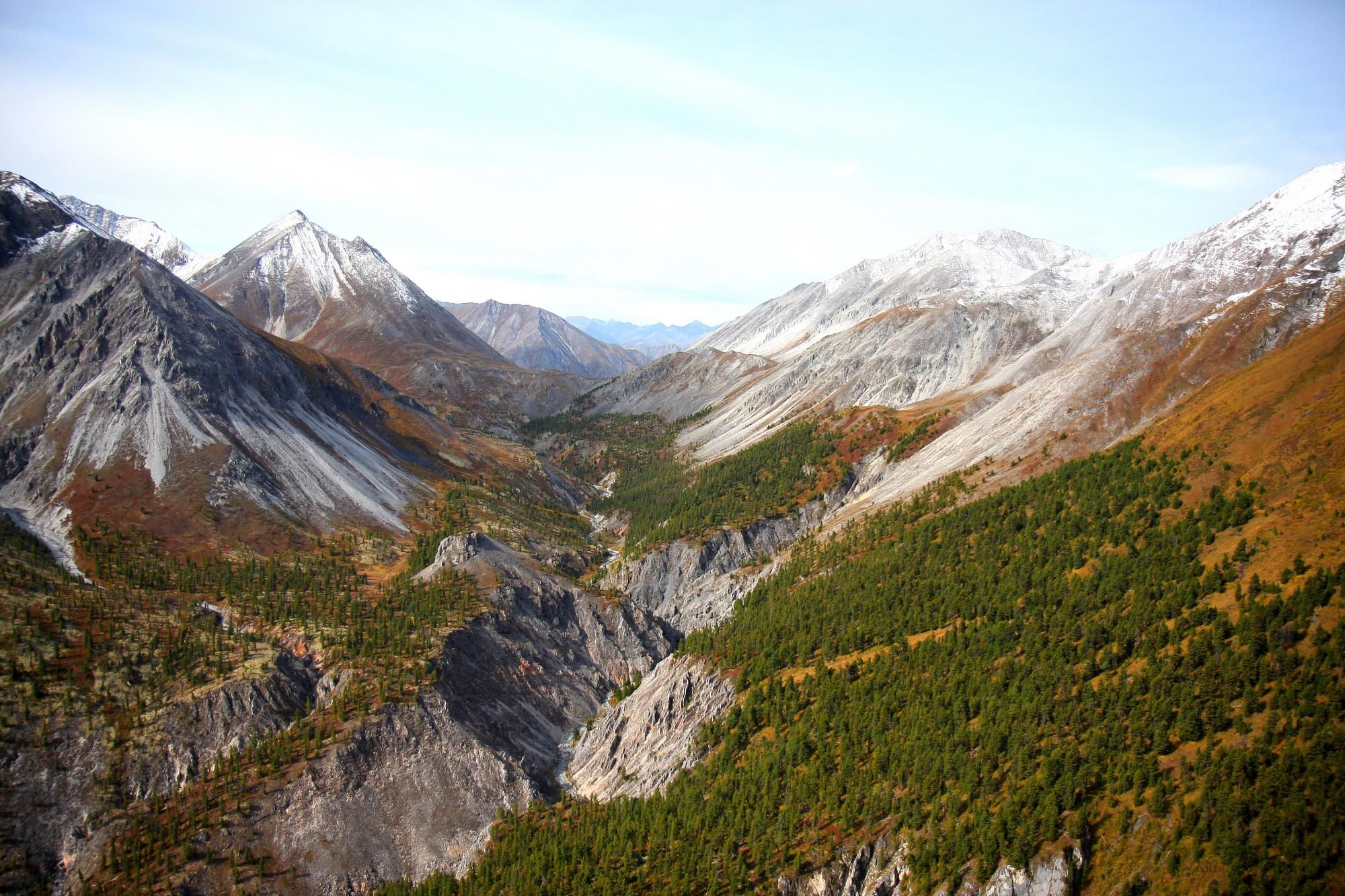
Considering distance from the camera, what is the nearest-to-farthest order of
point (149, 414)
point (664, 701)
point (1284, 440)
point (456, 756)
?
1. point (1284, 440)
2. point (456, 756)
3. point (664, 701)
4. point (149, 414)

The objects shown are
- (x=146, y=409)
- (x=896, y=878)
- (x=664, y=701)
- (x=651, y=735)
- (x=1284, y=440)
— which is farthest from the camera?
(x=146, y=409)

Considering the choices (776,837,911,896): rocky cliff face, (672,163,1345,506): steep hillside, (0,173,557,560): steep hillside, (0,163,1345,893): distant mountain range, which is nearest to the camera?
(0,163,1345,893): distant mountain range

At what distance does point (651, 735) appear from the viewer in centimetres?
8525

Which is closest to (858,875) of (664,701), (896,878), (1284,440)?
(896,878)

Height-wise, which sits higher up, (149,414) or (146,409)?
(146,409)

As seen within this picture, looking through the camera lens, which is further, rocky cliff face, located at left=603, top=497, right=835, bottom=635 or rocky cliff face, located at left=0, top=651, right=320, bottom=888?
rocky cliff face, located at left=603, top=497, right=835, bottom=635

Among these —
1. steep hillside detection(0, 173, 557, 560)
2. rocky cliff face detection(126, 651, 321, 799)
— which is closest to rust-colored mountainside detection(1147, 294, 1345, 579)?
rocky cliff face detection(126, 651, 321, 799)

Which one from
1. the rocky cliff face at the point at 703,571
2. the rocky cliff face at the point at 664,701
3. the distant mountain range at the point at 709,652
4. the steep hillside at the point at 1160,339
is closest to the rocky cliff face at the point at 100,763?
the distant mountain range at the point at 709,652

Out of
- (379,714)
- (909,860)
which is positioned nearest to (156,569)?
(379,714)

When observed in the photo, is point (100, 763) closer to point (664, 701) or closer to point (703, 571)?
point (664, 701)

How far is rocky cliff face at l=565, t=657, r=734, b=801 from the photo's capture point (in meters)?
80.3

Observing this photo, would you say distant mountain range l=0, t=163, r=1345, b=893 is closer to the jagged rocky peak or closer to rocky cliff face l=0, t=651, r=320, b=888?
rocky cliff face l=0, t=651, r=320, b=888

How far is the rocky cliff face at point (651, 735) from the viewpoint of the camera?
8031 cm

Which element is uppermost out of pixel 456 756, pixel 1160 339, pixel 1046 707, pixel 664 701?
pixel 1160 339
